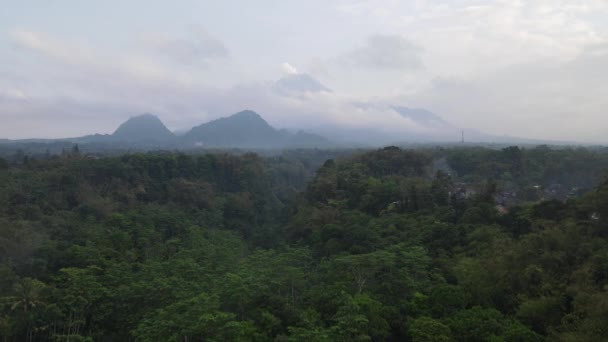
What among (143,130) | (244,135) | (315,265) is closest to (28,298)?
(315,265)

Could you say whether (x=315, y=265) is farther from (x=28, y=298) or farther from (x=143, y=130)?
(x=143, y=130)

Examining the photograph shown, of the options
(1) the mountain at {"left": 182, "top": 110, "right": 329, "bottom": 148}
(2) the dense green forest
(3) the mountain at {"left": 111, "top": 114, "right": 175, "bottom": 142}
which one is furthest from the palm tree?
(3) the mountain at {"left": 111, "top": 114, "right": 175, "bottom": 142}

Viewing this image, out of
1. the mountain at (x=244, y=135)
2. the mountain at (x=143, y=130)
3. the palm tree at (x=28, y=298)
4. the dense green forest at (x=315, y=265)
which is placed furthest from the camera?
the mountain at (x=143, y=130)

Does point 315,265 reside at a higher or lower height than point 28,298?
lower

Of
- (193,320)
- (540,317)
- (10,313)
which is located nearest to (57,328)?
(10,313)

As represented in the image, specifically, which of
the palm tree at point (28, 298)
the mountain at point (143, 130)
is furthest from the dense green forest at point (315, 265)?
the mountain at point (143, 130)

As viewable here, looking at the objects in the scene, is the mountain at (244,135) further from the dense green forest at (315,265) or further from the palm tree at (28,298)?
the palm tree at (28,298)

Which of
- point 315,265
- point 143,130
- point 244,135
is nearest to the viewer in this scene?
point 315,265
